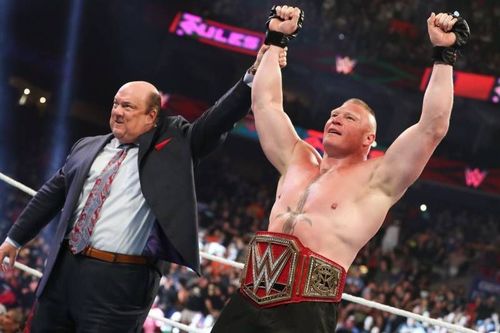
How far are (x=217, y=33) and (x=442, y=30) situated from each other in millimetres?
12583

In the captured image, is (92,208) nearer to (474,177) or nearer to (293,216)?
(293,216)

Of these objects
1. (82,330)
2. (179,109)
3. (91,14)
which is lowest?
(82,330)

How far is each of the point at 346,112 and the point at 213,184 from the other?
11626 millimetres

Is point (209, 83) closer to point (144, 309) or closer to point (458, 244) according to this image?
point (458, 244)

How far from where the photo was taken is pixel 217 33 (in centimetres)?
1458

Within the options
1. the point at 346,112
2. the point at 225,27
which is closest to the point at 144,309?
the point at 346,112

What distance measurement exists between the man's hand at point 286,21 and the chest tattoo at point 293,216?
1.75 ft

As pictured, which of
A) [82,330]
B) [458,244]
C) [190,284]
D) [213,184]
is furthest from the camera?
[213,184]

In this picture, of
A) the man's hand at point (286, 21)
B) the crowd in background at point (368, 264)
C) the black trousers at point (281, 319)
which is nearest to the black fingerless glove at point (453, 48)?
the man's hand at point (286, 21)

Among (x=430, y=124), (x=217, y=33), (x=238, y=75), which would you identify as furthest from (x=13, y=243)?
(x=238, y=75)

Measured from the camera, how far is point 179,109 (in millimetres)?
14898

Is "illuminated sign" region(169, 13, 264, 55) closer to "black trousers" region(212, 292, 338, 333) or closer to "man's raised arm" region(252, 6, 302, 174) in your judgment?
"man's raised arm" region(252, 6, 302, 174)

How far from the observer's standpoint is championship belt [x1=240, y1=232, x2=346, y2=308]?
6.91 feet

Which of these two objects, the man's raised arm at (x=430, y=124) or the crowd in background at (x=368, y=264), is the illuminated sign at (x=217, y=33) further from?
the man's raised arm at (x=430, y=124)
